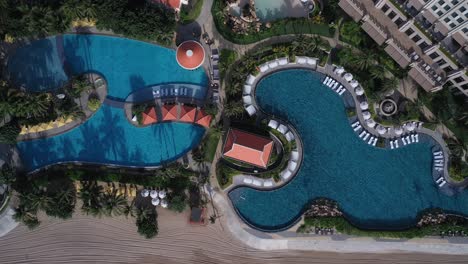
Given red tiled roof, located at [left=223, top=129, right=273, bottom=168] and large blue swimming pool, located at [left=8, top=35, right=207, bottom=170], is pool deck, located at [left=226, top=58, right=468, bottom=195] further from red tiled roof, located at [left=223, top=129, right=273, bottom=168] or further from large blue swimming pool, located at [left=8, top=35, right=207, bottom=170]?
large blue swimming pool, located at [left=8, top=35, right=207, bottom=170]

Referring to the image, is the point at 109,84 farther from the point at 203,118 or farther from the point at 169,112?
the point at 203,118

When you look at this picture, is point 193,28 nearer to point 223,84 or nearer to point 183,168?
point 223,84

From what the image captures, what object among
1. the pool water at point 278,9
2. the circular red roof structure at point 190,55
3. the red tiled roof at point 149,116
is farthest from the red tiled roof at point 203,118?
the pool water at point 278,9

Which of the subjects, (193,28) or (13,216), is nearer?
(13,216)

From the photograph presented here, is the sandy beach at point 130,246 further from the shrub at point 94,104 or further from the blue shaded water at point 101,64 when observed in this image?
the blue shaded water at point 101,64

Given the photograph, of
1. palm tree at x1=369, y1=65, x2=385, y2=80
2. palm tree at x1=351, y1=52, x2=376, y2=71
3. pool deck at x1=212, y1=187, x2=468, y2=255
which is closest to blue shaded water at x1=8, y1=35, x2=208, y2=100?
pool deck at x1=212, y1=187, x2=468, y2=255

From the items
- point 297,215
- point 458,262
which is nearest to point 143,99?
point 297,215
